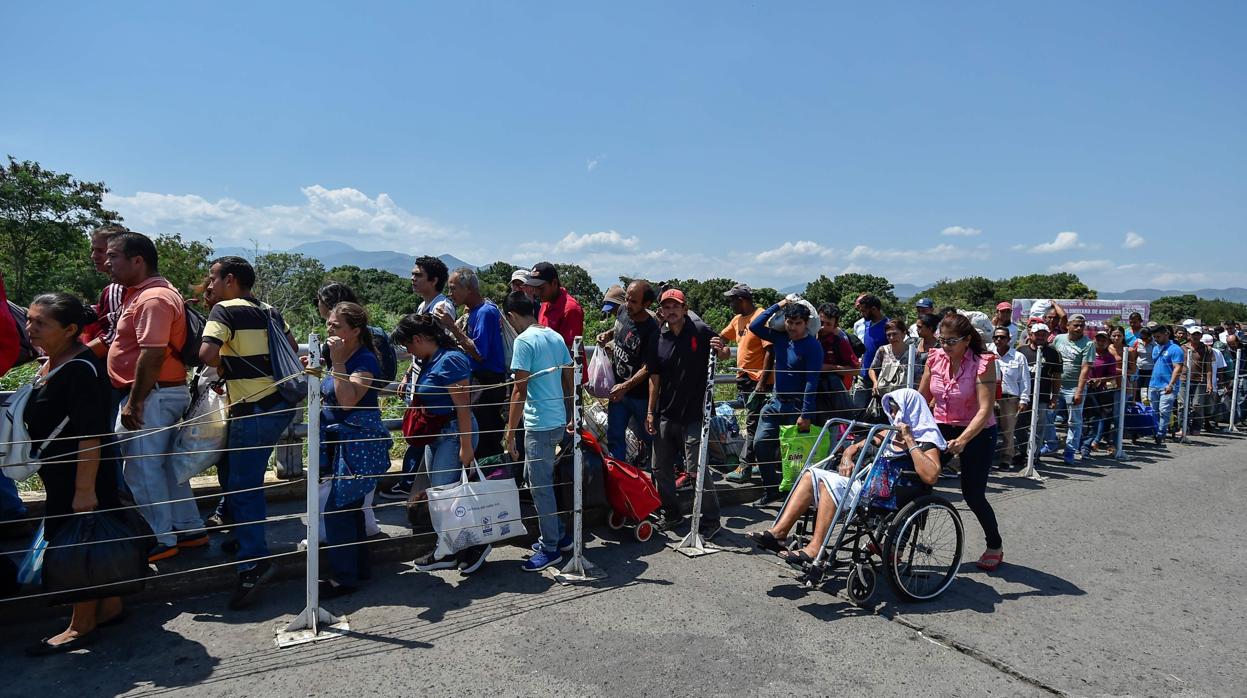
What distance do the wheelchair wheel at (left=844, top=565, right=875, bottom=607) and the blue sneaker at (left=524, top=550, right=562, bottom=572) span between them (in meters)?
1.98

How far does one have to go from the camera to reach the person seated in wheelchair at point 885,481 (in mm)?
4422

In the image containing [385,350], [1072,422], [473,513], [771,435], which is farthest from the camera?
[1072,422]

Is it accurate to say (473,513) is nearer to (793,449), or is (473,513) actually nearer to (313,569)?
(313,569)

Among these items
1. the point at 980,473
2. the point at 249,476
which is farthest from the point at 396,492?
the point at 980,473

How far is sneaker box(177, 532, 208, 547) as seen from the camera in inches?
191

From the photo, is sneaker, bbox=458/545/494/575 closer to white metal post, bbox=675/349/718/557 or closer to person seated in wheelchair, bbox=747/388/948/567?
white metal post, bbox=675/349/718/557

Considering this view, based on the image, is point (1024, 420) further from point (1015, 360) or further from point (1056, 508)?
point (1056, 508)

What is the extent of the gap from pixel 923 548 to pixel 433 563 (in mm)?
3265

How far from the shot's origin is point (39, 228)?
35031mm

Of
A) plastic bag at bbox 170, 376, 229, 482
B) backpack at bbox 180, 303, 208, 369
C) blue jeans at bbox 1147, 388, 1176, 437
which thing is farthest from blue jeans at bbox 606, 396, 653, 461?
blue jeans at bbox 1147, 388, 1176, 437

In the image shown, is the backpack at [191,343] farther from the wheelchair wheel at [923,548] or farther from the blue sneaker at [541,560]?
the wheelchair wheel at [923,548]

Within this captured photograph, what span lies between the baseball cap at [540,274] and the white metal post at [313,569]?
2385 mm

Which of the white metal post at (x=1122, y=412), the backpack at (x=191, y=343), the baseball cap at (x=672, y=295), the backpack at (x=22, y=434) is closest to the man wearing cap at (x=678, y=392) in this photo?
the baseball cap at (x=672, y=295)

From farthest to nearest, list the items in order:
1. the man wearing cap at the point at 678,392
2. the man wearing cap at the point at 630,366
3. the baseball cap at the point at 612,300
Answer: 1. the baseball cap at the point at 612,300
2. the man wearing cap at the point at 630,366
3. the man wearing cap at the point at 678,392
